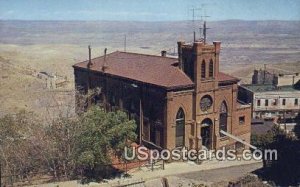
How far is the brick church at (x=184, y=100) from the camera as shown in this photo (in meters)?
38.8

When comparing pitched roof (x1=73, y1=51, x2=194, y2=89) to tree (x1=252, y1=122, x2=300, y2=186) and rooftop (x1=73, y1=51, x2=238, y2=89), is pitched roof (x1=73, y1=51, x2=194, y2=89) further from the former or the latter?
tree (x1=252, y1=122, x2=300, y2=186)

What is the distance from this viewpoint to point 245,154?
138ft

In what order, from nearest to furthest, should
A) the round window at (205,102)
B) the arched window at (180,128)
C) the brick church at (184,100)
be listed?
the brick church at (184,100) < the arched window at (180,128) < the round window at (205,102)

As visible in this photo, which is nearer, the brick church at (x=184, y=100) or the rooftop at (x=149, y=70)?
the brick church at (x=184, y=100)

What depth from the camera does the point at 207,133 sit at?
41.8m

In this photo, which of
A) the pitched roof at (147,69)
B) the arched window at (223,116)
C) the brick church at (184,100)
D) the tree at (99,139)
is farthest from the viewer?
the arched window at (223,116)

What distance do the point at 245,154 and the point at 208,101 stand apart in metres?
6.60

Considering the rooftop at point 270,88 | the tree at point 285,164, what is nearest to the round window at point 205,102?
the tree at point 285,164

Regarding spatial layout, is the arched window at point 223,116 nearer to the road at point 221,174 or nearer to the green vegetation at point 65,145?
the road at point 221,174

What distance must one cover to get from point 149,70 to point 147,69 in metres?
0.53

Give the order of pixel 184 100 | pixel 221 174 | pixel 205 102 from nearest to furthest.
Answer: pixel 221 174 < pixel 184 100 < pixel 205 102

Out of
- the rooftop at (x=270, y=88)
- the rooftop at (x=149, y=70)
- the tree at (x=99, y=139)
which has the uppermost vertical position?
the rooftop at (x=149, y=70)

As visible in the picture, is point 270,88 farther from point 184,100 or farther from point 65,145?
point 65,145

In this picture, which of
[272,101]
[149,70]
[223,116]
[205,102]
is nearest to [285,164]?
[223,116]
